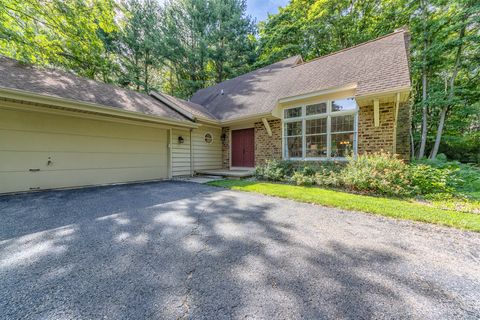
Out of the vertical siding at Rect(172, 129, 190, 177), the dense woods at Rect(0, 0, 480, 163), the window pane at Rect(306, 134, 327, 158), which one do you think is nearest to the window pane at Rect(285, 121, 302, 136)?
the window pane at Rect(306, 134, 327, 158)

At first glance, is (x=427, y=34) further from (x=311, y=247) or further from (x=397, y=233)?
(x=311, y=247)

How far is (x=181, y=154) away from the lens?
320 inches

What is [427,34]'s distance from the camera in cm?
946

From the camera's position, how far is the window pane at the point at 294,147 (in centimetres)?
740

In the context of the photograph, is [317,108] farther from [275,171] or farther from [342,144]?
[275,171]

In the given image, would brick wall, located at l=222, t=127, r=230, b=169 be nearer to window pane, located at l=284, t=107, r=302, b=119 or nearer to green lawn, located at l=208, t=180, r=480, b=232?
window pane, located at l=284, t=107, r=302, b=119

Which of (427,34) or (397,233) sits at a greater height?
(427,34)

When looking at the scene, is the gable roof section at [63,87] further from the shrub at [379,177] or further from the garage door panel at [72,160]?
the shrub at [379,177]

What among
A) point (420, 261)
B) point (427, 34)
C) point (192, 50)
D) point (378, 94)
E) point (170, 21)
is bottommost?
point (420, 261)

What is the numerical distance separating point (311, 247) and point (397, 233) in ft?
4.56

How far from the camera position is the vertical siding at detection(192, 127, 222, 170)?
865 cm

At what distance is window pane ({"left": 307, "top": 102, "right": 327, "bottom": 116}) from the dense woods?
7249 mm

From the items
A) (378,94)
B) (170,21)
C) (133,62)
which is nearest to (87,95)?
(378,94)

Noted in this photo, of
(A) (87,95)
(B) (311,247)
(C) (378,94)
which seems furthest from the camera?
(A) (87,95)
